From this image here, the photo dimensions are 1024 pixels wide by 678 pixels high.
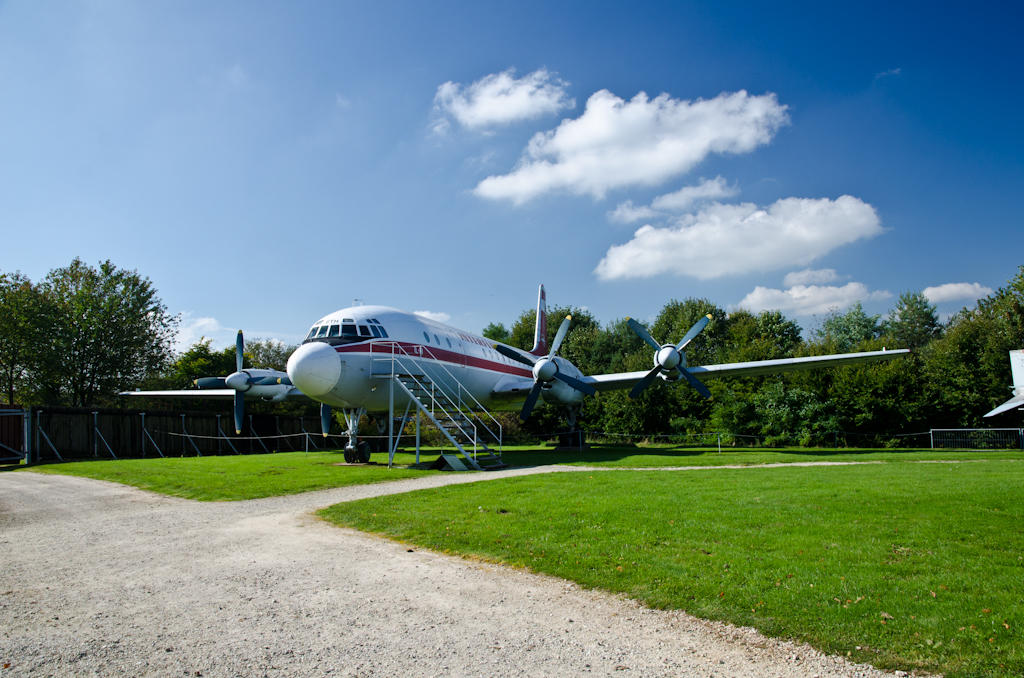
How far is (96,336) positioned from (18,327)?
4111 millimetres

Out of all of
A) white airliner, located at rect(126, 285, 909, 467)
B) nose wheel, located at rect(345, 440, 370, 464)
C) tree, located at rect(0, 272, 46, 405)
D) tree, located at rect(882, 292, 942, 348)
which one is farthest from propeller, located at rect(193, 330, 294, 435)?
tree, located at rect(882, 292, 942, 348)

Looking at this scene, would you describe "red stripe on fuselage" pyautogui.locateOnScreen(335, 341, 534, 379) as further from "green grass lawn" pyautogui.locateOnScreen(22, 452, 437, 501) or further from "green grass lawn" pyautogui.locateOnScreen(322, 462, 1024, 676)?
"green grass lawn" pyautogui.locateOnScreen(322, 462, 1024, 676)

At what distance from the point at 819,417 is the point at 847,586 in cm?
2674

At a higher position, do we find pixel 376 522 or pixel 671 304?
pixel 671 304

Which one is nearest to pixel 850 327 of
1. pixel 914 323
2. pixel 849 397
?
pixel 914 323

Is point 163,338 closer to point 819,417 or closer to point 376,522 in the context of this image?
point 376,522

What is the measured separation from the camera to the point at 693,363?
4403cm

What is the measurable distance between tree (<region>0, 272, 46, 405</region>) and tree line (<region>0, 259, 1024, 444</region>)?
0.21 ft

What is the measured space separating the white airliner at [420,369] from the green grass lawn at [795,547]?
731 centimetres

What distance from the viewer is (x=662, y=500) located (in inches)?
365

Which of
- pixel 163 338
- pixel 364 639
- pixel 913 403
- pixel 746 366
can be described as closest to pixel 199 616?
pixel 364 639

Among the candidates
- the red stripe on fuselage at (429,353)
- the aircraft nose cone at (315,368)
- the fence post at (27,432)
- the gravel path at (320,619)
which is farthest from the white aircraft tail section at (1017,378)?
the fence post at (27,432)

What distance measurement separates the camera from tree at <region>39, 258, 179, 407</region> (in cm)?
3775

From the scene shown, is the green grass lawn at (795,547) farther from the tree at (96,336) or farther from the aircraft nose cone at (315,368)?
the tree at (96,336)
